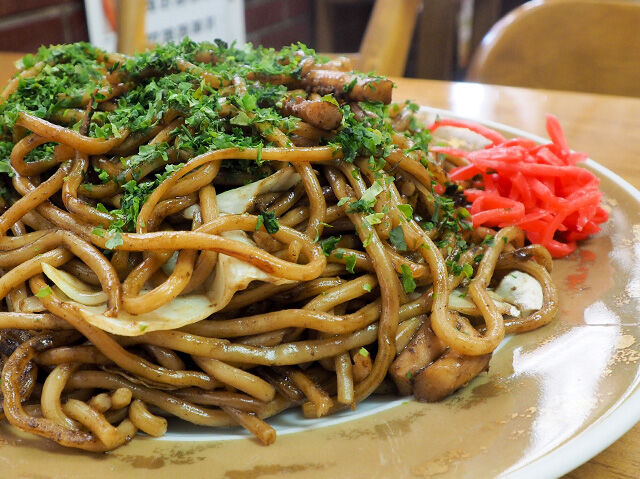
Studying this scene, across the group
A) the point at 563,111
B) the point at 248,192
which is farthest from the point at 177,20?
the point at 248,192

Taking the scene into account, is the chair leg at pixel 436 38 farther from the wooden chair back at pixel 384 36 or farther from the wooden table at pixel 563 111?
the wooden table at pixel 563 111

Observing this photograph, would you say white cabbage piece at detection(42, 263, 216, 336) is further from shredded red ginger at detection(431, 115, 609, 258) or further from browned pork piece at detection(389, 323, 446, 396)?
shredded red ginger at detection(431, 115, 609, 258)

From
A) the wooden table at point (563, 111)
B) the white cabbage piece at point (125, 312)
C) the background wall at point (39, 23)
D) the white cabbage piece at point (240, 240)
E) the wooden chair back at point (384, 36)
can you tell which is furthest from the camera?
the background wall at point (39, 23)

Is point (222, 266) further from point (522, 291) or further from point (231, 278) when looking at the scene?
point (522, 291)

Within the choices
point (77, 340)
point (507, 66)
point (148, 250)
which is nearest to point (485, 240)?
point (148, 250)

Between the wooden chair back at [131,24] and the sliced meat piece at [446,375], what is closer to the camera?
the sliced meat piece at [446,375]

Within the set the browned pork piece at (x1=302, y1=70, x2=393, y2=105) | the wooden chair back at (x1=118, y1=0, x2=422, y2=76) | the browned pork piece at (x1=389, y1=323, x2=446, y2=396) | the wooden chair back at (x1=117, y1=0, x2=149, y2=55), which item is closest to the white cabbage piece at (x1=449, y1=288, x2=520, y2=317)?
the browned pork piece at (x1=389, y1=323, x2=446, y2=396)

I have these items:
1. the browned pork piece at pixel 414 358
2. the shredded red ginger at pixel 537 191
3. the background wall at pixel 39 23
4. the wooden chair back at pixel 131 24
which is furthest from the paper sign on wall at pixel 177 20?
the browned pork piece at pixel 414 358
